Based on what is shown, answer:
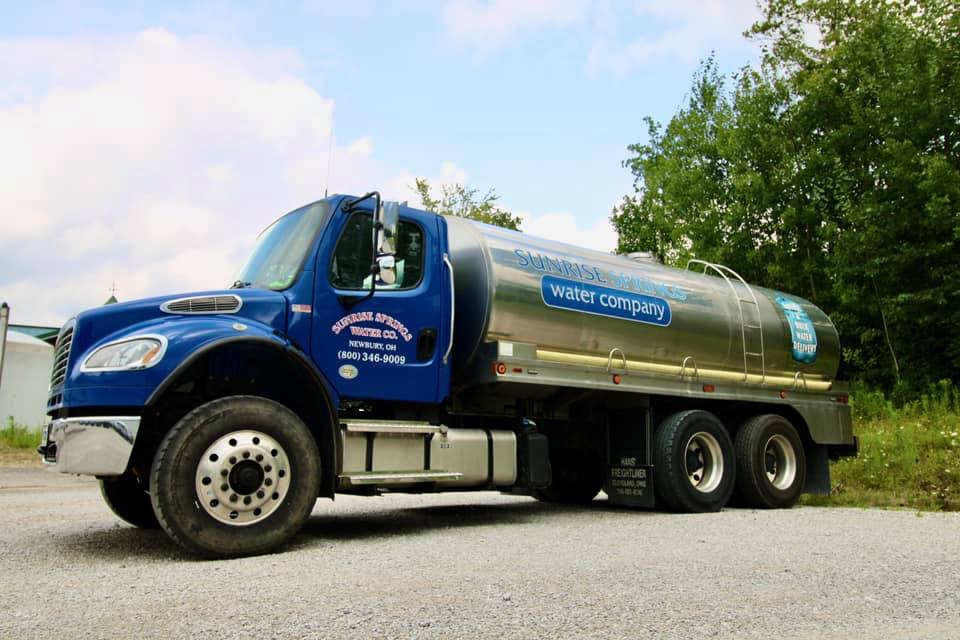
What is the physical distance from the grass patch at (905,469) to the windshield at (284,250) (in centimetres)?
771

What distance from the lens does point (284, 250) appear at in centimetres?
710

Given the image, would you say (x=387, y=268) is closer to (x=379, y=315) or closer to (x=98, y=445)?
(x=379, y=315)

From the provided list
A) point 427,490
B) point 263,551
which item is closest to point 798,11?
point 427,490

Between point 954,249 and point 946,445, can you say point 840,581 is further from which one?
A: point 954,249

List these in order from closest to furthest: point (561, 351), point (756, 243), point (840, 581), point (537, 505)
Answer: point (840, 581) < point (561, 351) < point (537, 505) < point (756, 243)

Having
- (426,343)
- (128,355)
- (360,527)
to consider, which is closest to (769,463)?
(426,343)

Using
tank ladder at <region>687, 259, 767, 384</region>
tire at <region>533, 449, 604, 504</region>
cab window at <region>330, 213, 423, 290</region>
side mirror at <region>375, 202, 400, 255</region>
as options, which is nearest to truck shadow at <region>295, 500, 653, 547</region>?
tire at <region>533, 449, 604, 504</region>

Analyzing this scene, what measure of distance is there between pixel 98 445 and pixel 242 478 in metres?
0.99

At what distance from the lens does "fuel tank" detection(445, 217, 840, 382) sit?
25.8 feet

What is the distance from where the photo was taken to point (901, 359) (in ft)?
63.2

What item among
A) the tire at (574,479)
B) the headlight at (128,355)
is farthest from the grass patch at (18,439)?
the headlight at (128,355)

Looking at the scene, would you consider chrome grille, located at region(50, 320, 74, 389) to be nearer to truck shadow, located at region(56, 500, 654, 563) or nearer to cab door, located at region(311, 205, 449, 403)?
truck shadow, located at region(56, 500, 654, 563)

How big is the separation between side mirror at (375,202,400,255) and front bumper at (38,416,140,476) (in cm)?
237

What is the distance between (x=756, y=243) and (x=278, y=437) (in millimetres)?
19324
